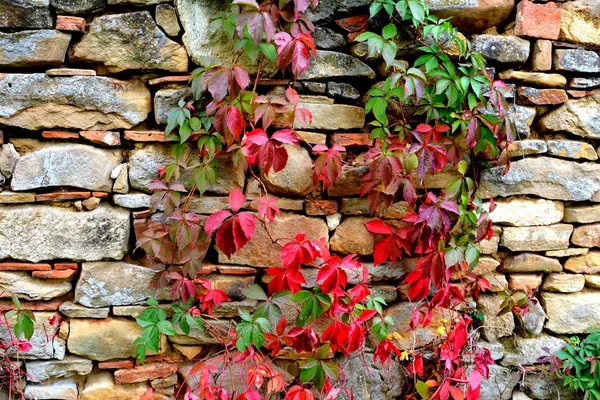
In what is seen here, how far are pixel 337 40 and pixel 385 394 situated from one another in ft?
4.93

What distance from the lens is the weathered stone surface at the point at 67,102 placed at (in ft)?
6.20

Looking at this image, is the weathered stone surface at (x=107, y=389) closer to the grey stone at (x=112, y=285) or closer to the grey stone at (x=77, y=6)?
the grey stone at (x=112, y=285)

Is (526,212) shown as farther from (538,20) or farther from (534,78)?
(538,20)

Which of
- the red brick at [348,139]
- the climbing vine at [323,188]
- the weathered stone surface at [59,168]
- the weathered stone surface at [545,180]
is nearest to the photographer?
the climbing vine at [323,188]

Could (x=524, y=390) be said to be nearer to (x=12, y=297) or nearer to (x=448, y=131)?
(x=448, y=131)

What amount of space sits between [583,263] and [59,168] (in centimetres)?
229

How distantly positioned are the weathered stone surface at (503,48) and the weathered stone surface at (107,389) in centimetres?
199

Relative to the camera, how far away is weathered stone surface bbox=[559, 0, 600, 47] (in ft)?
6.92

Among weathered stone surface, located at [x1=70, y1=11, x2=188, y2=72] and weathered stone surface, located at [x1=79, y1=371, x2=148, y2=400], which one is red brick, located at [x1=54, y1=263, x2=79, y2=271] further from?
weathered stone surface, located at [x1=70, y1=11, x2=188, y2=72]

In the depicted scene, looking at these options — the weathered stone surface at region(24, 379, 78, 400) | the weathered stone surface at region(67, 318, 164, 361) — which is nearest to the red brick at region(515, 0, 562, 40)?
the weathered stone surface at region(67, 318, 164, 361)

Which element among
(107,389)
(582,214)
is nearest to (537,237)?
(582,214)

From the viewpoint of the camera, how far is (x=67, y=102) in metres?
1.91

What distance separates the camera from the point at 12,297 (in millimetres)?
1841

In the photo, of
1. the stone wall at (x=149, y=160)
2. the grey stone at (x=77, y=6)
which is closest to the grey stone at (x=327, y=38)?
the stone wall at (x=149, y=160)
